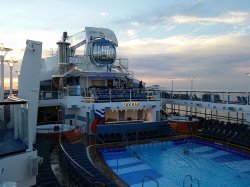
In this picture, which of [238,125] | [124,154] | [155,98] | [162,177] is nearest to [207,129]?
[238,125]

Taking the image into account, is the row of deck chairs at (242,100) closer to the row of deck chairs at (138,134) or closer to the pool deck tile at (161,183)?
the row of deck chairs at (138,134)

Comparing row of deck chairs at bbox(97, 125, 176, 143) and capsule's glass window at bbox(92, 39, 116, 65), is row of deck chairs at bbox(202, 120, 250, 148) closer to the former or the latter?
Result: row of deck chairs at bbox(97, 125, 176, 143)

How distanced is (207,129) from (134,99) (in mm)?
5715

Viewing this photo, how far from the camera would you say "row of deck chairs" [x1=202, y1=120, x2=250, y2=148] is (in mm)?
17328

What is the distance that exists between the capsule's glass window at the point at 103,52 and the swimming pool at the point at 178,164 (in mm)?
10888

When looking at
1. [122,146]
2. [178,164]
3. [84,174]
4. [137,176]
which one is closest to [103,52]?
[122,146]

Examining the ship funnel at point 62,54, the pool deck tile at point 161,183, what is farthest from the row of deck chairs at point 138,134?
the ship funnel at point 62,54

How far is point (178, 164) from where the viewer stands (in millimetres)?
15141

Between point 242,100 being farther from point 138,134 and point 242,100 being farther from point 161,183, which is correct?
point 161,183

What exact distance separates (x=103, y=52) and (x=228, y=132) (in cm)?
1339

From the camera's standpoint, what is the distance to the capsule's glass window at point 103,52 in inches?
1045

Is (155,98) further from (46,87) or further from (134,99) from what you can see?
(46,87)

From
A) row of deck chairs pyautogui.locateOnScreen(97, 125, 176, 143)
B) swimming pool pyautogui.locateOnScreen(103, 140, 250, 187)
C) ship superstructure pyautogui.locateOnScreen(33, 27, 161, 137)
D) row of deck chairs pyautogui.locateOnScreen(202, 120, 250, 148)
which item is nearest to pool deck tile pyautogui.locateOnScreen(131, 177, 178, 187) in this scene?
swimming pool pyautogui.locateOnScreen(103, 140, 250, 187)

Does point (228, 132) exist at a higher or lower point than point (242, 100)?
lower
